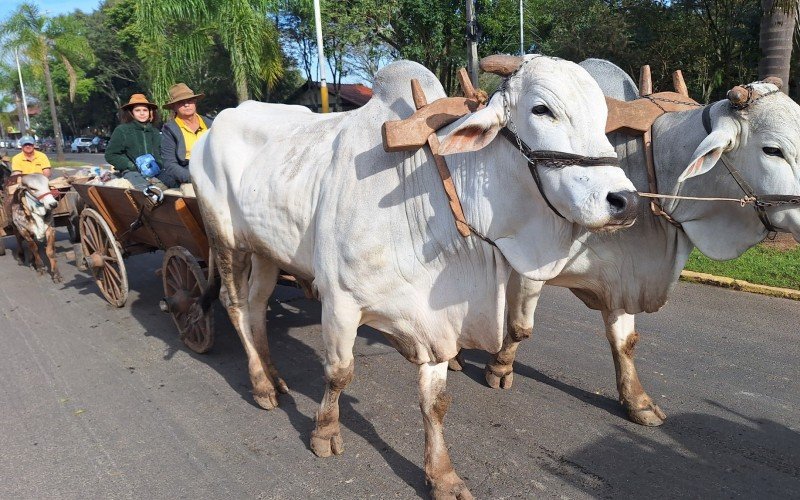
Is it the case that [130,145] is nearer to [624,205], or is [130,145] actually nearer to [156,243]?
[156,243]

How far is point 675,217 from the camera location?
2934 millimetres

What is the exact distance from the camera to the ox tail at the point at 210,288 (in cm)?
447

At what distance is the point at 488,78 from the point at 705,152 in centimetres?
1534

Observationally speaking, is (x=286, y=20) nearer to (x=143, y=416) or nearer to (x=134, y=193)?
(x=134, y=193)

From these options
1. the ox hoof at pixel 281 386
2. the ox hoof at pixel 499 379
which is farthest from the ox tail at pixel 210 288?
the ox hoof at pixel 499 379

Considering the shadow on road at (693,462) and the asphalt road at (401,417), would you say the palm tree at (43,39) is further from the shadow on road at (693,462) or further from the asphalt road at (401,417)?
the shadow on road at (693,462)

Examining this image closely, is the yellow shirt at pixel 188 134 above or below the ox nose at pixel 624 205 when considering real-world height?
above

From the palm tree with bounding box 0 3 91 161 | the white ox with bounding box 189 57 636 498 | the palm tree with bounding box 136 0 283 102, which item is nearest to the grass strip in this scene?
the white ox with bounding box 189 57 636 498

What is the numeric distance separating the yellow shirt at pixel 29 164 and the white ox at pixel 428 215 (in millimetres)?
6907

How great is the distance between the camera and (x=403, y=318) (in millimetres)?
2791

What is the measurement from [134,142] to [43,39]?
86.8 ft

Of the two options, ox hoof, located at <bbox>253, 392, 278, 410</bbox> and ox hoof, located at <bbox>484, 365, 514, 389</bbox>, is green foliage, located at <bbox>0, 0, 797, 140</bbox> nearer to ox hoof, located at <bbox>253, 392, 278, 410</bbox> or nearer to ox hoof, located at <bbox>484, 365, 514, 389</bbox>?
ox hoof, located at <bbox>484, 365, 514, 389</bbox>

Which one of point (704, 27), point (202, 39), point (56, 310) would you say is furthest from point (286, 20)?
point (56, 310)

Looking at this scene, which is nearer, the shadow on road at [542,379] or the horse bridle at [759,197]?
the horse bridle at [759,197]
